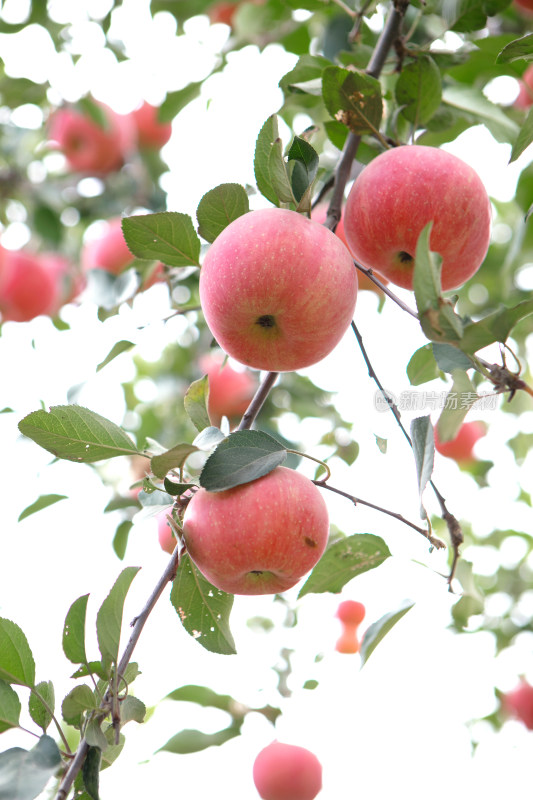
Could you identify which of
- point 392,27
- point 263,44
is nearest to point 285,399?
point 263,44

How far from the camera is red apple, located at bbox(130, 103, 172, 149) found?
10.3 feet

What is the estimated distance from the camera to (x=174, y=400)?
272cm

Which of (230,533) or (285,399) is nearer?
(230,533)

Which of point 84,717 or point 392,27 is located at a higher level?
point 392,27

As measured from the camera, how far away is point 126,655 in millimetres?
971

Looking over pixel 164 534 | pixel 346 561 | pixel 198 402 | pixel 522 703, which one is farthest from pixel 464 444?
pixel 198 402

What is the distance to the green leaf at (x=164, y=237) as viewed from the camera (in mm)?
1083

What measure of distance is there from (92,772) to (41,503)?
0.89 metres

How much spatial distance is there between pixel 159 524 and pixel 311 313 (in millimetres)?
996

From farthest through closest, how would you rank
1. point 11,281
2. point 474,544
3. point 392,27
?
point 474,544
point 11,281
point 392,27

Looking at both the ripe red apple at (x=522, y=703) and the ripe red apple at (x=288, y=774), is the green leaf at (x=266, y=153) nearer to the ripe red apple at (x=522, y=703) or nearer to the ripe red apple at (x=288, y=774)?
the ripe red apple at (x=288, y=774)

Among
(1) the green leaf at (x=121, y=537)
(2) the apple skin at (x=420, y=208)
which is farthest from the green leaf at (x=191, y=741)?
(2) the apple skin at (x=420, y=208)

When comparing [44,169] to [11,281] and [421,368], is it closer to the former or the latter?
[11,281]

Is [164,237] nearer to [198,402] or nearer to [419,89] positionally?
[198,402]
